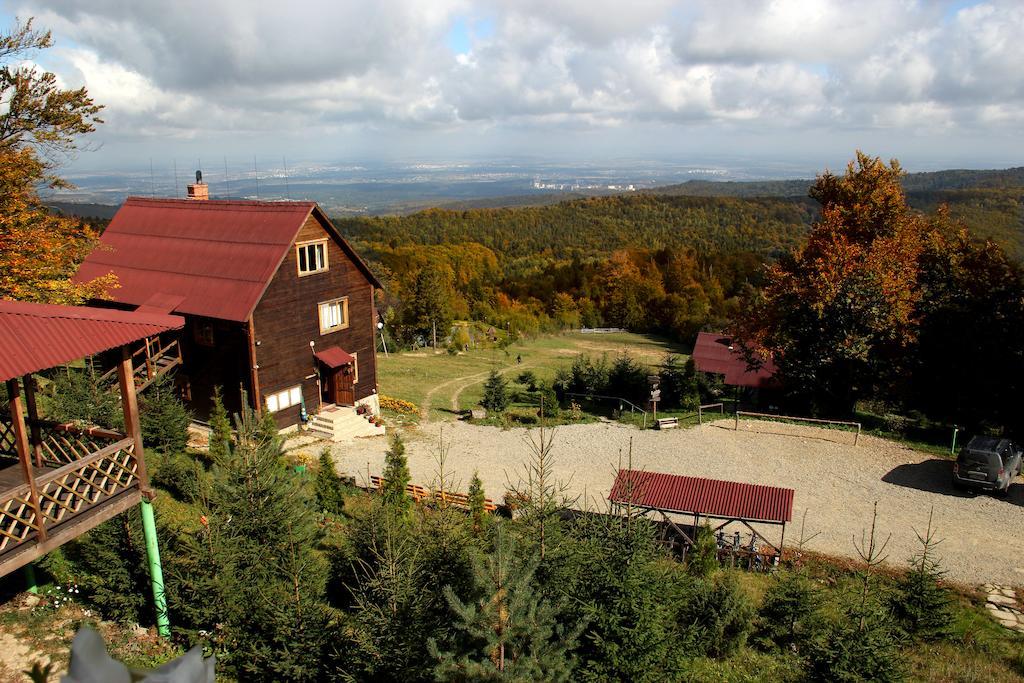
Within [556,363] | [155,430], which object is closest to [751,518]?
[155,430]

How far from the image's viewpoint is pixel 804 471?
20719 mm

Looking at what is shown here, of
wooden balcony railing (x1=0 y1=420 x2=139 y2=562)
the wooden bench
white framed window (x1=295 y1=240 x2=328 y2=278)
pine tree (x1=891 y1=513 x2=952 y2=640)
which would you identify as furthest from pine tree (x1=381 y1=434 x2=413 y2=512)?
pine tree (x1=891 y1=513 x2=952 y2=640)

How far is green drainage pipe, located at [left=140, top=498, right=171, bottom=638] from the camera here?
32.5 ft

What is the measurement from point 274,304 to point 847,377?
2128cm

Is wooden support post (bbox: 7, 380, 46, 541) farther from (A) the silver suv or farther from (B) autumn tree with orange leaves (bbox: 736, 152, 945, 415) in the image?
(B) autumn tree with orange leaves (bbox: 736, 152, 945, 415)

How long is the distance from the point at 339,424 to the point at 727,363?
63.2ft

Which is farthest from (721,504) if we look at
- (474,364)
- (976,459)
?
(474,364)

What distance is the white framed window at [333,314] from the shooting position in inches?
907

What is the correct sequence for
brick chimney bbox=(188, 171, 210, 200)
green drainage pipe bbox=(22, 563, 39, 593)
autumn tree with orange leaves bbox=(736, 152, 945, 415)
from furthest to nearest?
brick chimney bbox=(188, 171, 210, 200) → autumn tree with orange leaves bbox=(736, 152, 945, 415) → green drainage pipe bbox=(22, 563, 39, 593)

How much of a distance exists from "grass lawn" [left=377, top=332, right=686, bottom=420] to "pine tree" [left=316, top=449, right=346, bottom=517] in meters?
10.5

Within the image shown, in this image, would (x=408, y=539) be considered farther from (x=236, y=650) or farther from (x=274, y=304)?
(x=274, y=304)

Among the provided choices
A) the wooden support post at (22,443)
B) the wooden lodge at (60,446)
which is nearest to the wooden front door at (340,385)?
the wooden lodge at (60,446)

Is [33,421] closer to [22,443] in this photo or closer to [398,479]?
[22,443]

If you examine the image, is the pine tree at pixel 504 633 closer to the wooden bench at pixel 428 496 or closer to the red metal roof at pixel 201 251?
the wooden bench at pixel 428 496
